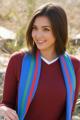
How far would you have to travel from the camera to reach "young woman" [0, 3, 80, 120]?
277 cm

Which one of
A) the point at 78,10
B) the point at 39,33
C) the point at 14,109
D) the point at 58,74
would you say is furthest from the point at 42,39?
the point at 78,10

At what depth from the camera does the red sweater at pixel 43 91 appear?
2782mm

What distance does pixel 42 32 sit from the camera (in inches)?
109

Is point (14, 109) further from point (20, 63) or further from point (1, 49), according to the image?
point (1, 49)

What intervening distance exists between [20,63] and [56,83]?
262mm

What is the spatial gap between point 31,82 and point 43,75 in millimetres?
105

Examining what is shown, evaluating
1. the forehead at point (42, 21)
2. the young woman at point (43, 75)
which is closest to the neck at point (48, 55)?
the young woman at point (43, 75)

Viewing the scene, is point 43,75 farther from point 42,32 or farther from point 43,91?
point 42,32

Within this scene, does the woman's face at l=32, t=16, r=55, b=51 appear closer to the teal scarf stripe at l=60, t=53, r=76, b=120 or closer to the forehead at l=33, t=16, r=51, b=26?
the forehead at l=33, t=16, r=51, b=26

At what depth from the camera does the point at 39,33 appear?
2770 millimetres

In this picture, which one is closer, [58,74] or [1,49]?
[58,74]

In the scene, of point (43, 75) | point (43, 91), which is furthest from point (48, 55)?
point (43, 91)

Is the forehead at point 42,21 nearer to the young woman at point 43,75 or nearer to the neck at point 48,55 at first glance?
the young woman at point 43,75

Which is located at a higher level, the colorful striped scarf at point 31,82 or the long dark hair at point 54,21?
the long dark hair at point 54,21
